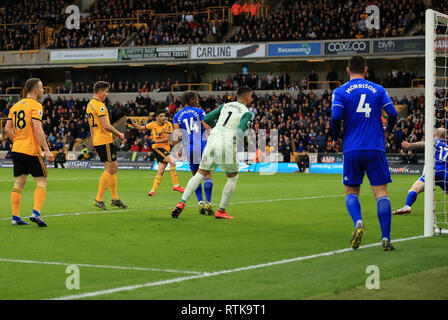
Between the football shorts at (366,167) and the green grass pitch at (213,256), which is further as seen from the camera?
the football shorts at (366,167)

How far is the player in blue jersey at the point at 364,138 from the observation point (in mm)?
8375

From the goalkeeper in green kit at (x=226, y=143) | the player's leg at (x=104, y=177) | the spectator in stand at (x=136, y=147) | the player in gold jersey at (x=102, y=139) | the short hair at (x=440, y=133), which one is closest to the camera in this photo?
the goalkeeper in green kit at (x=226, y=143)

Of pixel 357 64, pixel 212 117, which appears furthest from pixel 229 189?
pixel 357 64

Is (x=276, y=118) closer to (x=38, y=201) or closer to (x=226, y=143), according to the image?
(x=226, y=143)

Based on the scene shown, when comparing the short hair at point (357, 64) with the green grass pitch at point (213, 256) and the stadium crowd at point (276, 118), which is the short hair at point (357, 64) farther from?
the stadium crowd at point (276, 118)

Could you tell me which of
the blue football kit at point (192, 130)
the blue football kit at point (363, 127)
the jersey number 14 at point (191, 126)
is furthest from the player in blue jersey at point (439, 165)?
the jersey number 14 at point (191, 126)

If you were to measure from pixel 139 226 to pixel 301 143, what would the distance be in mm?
28143

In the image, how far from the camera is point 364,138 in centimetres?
840

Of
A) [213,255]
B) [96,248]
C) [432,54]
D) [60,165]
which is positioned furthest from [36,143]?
[60,165]

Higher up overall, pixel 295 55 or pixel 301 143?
pixel 295 55

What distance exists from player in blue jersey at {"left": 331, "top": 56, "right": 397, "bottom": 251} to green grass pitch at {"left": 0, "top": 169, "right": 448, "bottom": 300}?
60 cm

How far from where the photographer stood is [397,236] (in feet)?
32.4

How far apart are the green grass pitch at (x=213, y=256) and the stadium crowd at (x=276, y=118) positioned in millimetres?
23938
